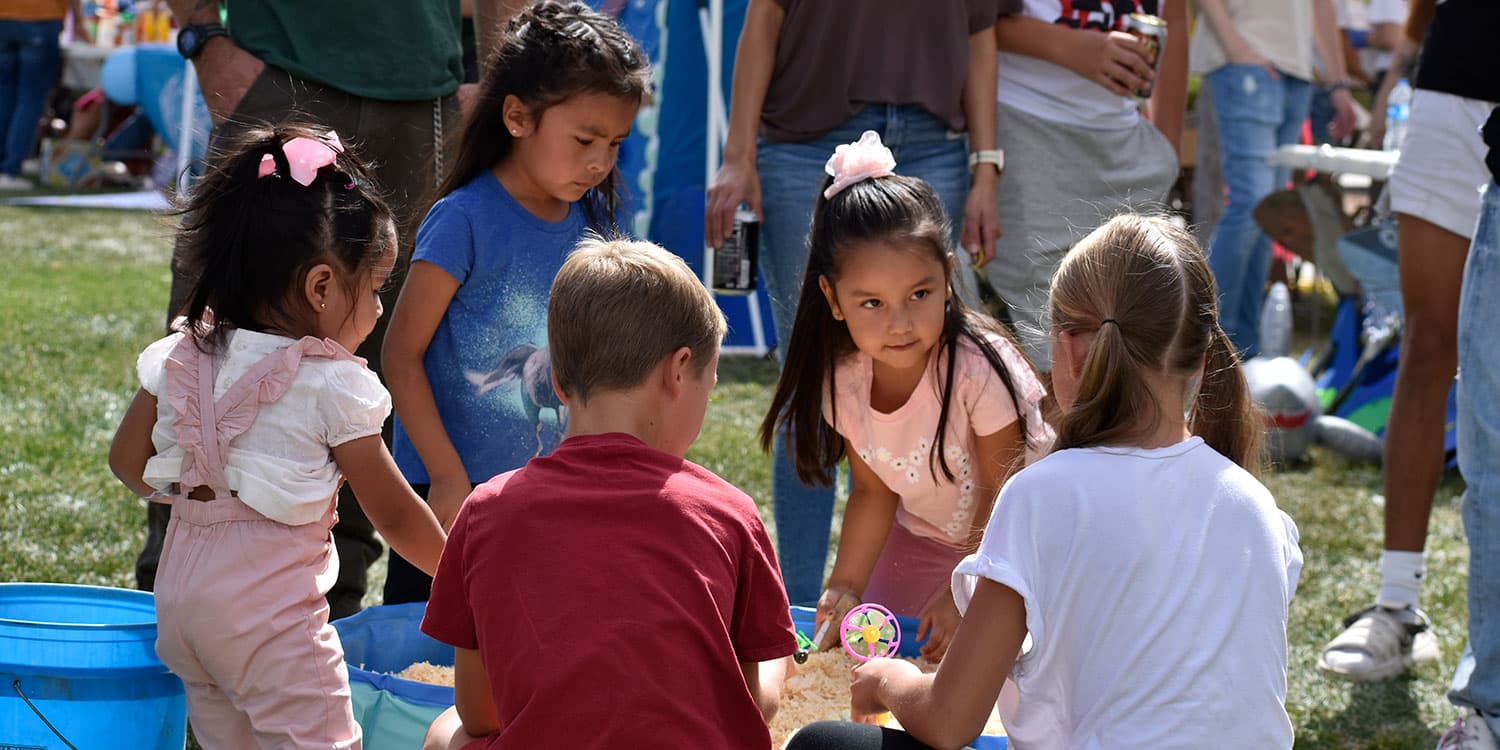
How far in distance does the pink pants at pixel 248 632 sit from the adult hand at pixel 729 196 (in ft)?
3.63

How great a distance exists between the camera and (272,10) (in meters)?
2.69

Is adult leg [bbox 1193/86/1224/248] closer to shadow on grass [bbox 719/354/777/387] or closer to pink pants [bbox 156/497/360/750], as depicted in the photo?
shadow on grass [bbox 719/354/777/387]

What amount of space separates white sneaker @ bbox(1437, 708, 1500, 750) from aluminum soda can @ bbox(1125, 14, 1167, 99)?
133cm

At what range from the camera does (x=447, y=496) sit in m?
2.39

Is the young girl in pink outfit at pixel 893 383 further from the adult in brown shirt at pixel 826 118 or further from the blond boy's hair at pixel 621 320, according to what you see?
the blond boy's hair at pixel 621 320

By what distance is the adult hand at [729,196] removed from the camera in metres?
2.81

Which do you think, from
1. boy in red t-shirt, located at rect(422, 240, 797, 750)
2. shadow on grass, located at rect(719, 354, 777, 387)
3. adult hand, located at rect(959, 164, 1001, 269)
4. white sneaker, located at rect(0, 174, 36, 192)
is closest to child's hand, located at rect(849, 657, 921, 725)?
boy in red t-shirt, located at rect(422, 240, 797, 750)

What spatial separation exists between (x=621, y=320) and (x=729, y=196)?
1.18 meters

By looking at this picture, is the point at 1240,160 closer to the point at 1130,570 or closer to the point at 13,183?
the point at 1130,570

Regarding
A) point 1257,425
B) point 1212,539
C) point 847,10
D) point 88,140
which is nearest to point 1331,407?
point 847,10

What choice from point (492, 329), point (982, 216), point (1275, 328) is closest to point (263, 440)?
point (492, 329)

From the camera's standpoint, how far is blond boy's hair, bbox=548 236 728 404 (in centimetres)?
169

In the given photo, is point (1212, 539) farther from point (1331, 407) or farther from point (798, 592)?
point (1331, 407)

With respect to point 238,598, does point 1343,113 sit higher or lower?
lower
